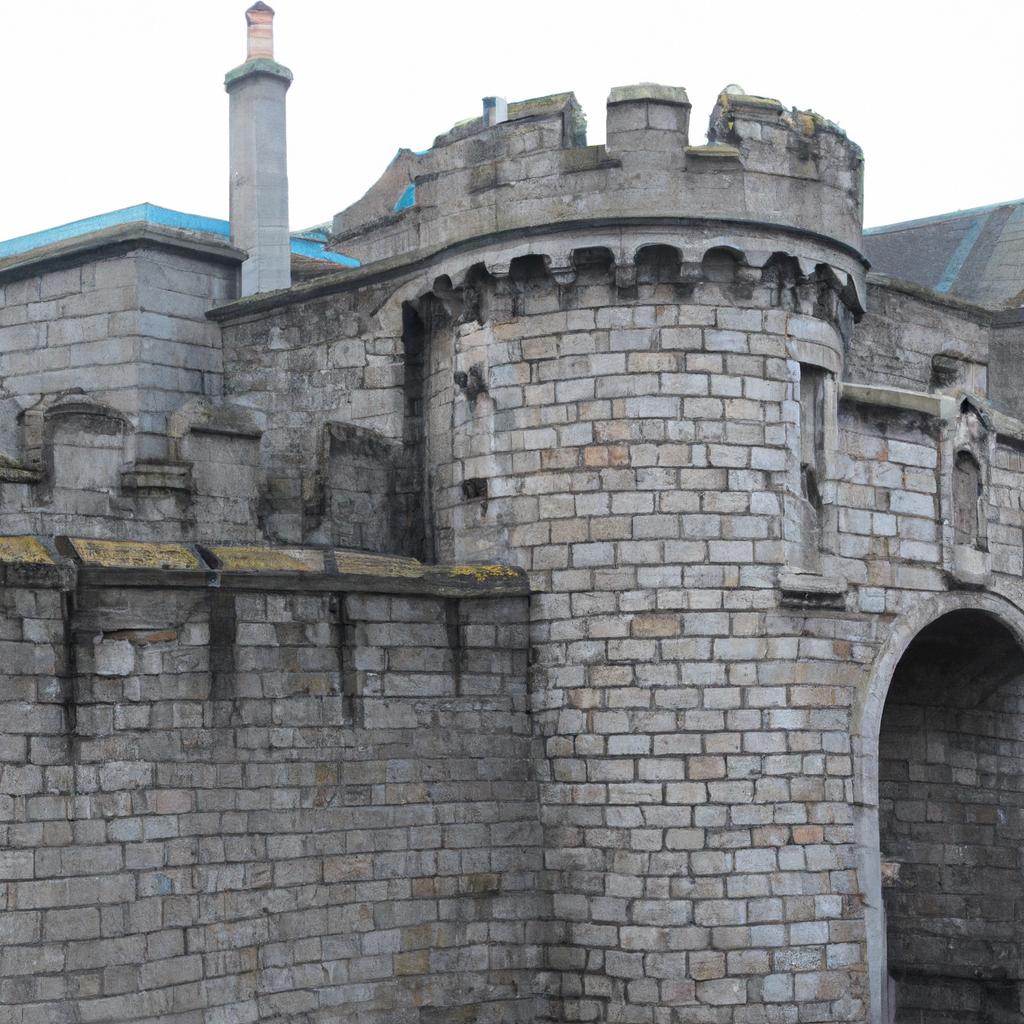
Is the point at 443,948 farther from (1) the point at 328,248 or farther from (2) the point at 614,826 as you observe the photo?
(1) the point at 328,248

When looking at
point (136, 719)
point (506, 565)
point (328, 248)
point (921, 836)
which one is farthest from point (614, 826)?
point (328, 248)

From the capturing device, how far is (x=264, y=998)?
15.3m

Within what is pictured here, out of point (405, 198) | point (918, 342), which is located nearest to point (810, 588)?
point (918, 342)

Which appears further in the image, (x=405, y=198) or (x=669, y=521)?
(x=405, y=198)

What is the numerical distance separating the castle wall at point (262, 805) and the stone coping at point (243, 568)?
0.06m

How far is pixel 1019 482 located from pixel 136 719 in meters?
8.10

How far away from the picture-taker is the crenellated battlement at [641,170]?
1672 centimetres

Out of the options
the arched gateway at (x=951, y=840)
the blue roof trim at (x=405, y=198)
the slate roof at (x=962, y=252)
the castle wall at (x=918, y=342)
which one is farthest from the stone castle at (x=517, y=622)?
the blue roof trim at (x=405, y=198)

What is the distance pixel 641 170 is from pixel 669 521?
101 inches

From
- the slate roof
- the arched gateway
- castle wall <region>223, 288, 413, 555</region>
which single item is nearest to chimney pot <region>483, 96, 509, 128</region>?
castle wall <region>223, 288, 413, 555</region>

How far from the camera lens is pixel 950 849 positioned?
20.0m

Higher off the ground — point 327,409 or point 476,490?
point 327,409

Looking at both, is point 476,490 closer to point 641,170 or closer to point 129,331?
point 641,170

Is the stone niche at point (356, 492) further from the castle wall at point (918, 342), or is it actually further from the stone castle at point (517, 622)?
the castle wall at point (918, 342)
